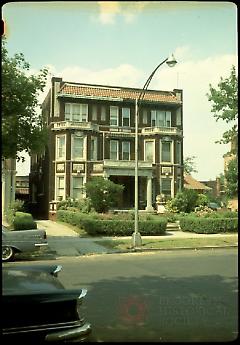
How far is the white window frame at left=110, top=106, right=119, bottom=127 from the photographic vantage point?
3959 centimetres

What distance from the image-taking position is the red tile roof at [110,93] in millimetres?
38406

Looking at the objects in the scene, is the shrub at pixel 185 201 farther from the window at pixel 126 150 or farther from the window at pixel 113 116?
the window at pixel 113 116

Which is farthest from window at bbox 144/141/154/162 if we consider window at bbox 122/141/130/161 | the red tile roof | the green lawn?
the green lawn

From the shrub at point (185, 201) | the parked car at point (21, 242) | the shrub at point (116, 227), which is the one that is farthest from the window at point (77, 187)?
the parked car at point (21, 242)

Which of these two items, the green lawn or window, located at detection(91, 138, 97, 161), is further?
window, located at detection(91, 138, 97, 161)

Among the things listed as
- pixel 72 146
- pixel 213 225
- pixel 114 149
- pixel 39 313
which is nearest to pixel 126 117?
pixel 114 149

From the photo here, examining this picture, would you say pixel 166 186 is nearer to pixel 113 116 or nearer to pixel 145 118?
pixel 145 118

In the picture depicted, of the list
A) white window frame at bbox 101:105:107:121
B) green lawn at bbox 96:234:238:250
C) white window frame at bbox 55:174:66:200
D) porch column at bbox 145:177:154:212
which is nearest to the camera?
green lawn at bbox 96:234:238:250

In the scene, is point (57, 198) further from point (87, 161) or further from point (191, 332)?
point (191, 332)

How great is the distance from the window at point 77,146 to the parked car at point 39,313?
33.2 m

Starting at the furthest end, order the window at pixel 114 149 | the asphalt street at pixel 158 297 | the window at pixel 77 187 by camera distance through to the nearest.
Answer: the window at pixel 114 149, the window at pixel 77 187, the asphalt street at pixel 158 297

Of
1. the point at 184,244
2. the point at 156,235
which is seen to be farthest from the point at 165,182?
the point at 184,244

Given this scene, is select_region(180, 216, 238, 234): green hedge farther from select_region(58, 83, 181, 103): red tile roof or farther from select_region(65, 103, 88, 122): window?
select_region(58, 83, 181, 103): red tile roof

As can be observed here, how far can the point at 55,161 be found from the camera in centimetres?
3694
